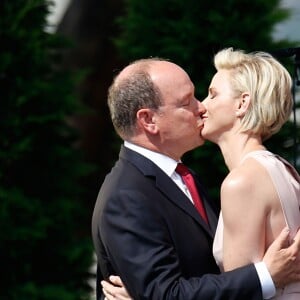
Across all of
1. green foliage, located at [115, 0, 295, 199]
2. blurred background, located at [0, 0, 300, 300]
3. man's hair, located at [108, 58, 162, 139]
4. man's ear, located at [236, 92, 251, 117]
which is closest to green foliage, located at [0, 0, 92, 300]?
blurred background, located at [0, 0, 300, 300]

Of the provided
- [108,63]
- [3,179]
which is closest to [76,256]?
[3,179]

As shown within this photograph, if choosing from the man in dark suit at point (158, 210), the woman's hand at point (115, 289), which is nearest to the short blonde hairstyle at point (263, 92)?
the man in dark suit at point (158, 210)

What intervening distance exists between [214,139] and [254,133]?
17cm

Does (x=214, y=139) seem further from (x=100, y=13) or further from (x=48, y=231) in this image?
(x=100, y=13)

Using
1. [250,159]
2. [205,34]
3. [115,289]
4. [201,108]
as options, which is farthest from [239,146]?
[205,34]

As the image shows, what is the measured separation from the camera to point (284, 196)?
3.50 metres

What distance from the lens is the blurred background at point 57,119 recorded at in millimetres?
6500

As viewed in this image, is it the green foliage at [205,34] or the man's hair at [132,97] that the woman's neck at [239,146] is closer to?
the man's hair at [132,97]

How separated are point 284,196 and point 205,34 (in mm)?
3318

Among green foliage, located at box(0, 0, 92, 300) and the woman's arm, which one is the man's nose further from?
green foliage, located at box(0, 0, 92, 300)

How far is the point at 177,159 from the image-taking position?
12.7ft

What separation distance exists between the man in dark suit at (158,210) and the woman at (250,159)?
3.0 inches

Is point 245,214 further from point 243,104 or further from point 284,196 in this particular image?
point 243,104

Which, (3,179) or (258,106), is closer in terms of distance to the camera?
(258,106)
